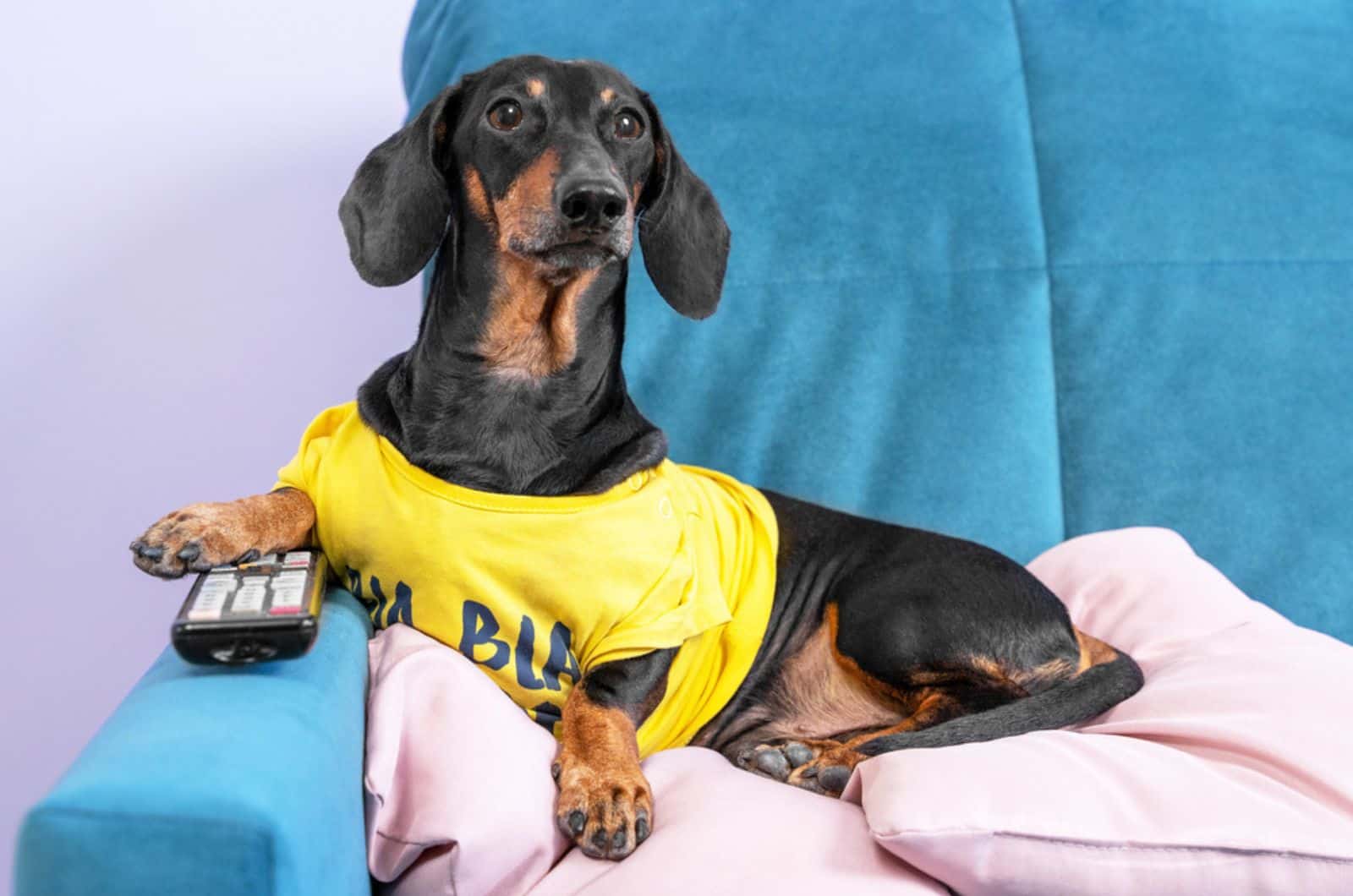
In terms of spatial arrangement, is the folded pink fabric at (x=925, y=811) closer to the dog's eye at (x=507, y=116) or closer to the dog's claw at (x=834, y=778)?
the dog's claw at (x=834, y=778)

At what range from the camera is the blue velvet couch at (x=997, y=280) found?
8.30 feet

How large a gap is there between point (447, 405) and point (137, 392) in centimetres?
126

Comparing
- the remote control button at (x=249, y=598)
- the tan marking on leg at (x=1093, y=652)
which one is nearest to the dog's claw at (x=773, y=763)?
the tan marking on leg at (x=1093, y=652)

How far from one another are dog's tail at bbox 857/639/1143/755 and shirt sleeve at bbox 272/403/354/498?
3.13 feet

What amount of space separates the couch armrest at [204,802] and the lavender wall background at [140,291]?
1.60 m

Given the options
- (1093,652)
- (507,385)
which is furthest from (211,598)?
(1093,652)

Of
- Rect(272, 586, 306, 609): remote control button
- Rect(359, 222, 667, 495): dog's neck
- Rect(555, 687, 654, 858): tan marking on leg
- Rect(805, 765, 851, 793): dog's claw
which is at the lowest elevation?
Rect(805, 765, 851, 793): dog's claw

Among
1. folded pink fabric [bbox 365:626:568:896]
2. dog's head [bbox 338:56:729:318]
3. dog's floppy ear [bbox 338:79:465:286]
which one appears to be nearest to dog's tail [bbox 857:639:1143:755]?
folded pink fabric [bbox 365:626:568:896]

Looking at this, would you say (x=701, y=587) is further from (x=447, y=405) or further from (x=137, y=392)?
(x=137, y=392)

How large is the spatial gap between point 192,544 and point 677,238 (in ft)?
2.99

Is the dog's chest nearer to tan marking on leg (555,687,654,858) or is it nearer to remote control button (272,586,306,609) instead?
tan marking on leg (555,687,654,858)

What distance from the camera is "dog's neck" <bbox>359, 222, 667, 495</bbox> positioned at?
5.95 ft

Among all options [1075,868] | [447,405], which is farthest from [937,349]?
[1075,868]

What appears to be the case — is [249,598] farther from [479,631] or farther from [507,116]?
[507,116]
